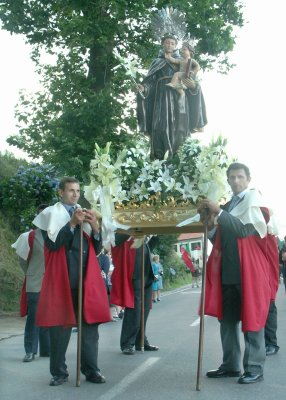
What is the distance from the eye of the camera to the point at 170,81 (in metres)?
9.30

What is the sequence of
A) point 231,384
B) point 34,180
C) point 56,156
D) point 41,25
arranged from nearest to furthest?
point 231,384
point 34,180
point 56,156
point 41,25

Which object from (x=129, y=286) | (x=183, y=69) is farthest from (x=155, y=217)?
(x=129, y=286)

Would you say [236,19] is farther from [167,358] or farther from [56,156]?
[167,358]

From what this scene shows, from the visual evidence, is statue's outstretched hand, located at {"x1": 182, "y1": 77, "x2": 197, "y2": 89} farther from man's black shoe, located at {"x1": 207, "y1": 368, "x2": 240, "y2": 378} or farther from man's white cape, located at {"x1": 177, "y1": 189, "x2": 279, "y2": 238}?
man's black shoe, located at {"x1": 207, "y1": 368, "x2": 240, "y2": 378}

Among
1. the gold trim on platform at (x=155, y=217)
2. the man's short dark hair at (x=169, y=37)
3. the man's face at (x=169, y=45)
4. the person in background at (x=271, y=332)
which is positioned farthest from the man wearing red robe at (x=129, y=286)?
the man's short dark hair at (x=169, y=37)

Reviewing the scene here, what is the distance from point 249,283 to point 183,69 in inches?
129

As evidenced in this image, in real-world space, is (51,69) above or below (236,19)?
below

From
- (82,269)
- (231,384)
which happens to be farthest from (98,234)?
(231,384)

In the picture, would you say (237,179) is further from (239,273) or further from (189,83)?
(189,83)

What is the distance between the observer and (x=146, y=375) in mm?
7801

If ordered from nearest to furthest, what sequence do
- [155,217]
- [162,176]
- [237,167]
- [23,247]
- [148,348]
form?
[237,167]
[155,217]
[162,176]
[23,247]
[148,348]

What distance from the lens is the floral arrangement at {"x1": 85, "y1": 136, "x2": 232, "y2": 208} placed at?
7570 mm

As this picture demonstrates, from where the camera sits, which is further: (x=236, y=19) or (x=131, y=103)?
(x=236, y=19)

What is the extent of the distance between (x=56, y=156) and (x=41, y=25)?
4.67 m
